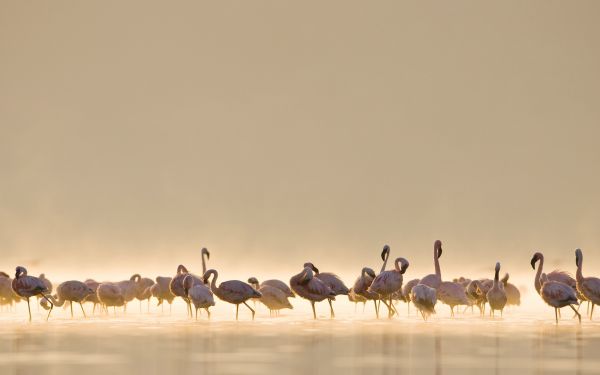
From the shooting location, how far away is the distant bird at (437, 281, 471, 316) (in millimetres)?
37625

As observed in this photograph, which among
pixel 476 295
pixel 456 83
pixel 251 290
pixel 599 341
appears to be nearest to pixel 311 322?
pixel 251 290

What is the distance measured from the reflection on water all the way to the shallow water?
2 centimetres

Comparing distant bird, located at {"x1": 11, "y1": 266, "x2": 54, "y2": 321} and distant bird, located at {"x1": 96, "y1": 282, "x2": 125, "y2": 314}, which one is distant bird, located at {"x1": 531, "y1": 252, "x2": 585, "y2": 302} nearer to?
distant bird, located at {"x1": 96, "y1": 282, "x2": 125, "y2": 314}

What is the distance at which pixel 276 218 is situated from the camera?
89438mm

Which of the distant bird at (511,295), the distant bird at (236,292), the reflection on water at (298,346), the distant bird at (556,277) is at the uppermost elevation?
the distant bird at (556,277)

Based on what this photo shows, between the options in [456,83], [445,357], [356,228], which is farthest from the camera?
[456,83]

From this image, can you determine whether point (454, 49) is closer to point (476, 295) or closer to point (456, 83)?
point (456, 83)

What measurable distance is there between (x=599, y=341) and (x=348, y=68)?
73.6m

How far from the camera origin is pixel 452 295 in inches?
1485

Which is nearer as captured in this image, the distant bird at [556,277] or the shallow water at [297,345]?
the shallow water at [297,345]

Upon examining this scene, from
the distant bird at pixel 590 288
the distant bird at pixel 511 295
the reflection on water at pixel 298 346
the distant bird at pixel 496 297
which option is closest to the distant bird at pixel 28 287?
the reflection on water at pixel 298 346

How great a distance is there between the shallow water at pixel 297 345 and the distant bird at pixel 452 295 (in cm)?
70

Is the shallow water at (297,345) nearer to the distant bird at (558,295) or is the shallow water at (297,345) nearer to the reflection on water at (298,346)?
the reflection on water at (298,346)

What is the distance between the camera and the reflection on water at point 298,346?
23.5 m
